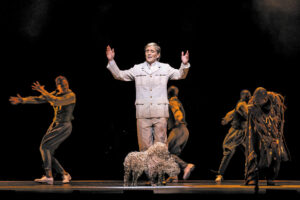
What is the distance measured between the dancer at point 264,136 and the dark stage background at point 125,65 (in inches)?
97.8

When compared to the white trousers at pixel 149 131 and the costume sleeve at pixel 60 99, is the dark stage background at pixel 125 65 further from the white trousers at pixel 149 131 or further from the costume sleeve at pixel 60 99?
the white trousers at pixel 149 131

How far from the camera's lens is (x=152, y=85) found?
916 centimetres

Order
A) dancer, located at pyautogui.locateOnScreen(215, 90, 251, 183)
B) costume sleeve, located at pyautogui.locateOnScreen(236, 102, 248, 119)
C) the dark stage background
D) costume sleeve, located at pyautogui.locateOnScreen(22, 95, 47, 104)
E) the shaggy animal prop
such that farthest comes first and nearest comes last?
the dark stage background, dancer, located at pyautogui.locateOnScreen(215, 90, 251, 183), costume sleeve, located at pyautogui.locateOnScreen(236, 102, 248, 119), costume sleeve, located at pyautogui.locateOnScreen(22, 95, 47, 104), the shaggy animal prop

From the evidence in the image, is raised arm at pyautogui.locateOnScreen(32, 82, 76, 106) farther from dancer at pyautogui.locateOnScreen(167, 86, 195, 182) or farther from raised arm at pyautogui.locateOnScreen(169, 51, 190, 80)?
raised arm at pyautogui.locateOnScreen(169, 51, 190, 80)

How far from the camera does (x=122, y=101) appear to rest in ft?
41.1

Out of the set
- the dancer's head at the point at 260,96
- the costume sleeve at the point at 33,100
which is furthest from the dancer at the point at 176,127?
the costume sleeve at the point at 33,100

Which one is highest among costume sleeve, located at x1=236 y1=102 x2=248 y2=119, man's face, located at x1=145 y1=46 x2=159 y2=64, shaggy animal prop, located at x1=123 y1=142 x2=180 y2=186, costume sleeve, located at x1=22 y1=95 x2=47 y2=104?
man's face, located at x1=145 y1=46 x2=159 y2=64

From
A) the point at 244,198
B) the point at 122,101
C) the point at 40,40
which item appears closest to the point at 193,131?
the point at 122,101

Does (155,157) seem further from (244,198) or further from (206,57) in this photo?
(206,57)

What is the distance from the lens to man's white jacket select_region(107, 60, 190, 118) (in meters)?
9.12

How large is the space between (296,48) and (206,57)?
1.65 meters

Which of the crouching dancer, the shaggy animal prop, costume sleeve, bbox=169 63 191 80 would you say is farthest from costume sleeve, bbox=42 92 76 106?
the shaggy animal prop

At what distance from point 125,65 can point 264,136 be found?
3.70 m

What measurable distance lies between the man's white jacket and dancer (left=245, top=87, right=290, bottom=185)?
3.77 feet
